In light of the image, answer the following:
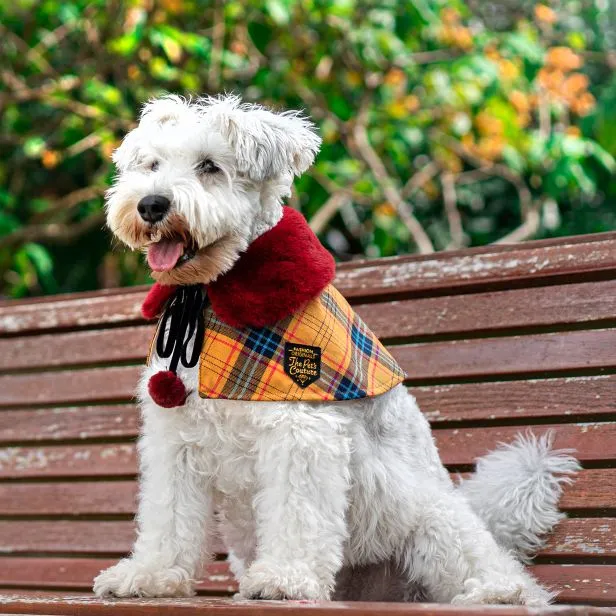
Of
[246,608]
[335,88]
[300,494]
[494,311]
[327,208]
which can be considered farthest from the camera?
[327,208]

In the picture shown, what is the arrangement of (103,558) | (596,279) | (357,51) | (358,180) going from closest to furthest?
(596,279), (103,558), (357,51), (358,180)

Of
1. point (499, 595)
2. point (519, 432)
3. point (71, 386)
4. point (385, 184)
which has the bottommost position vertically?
point (499, 595)

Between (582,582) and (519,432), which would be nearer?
(582,582)

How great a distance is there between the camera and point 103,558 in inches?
128

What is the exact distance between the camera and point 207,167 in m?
2.30

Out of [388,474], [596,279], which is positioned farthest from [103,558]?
[596,279]

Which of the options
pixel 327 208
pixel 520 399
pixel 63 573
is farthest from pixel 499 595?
pixel 327 208

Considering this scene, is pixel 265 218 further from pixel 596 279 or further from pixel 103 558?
pixel 103 558

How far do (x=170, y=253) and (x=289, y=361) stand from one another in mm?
374

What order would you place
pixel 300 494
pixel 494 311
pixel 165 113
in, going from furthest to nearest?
1. pixel 494 311
2. pixel 165 113
3. pixel 300 494

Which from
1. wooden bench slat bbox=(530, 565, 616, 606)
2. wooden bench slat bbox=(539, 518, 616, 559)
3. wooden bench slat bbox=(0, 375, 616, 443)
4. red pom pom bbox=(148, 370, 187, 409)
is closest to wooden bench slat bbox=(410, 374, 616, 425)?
wooden bench slat bbox=(0, 375, 616, 443)

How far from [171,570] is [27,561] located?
1344mm

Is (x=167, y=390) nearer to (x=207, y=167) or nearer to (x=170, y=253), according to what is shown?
(x=170, y=253)

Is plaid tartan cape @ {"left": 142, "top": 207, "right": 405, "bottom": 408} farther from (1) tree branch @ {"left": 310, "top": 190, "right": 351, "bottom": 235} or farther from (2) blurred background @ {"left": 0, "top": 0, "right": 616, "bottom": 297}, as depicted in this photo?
(1) tree branch @ {"left": 310, "top": 190, "right": 351, "bottom": 235}
